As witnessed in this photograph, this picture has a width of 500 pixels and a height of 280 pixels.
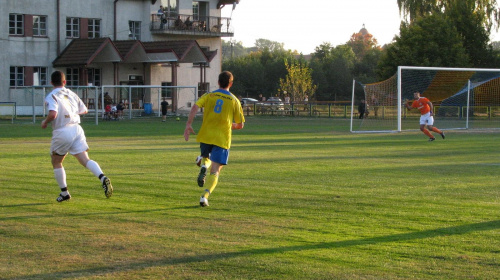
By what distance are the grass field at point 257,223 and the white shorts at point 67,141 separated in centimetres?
72

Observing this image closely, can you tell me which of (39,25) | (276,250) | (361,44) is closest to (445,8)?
(39,25)

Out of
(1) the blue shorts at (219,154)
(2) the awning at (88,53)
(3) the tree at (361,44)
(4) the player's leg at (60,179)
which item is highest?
(3) the tree at (361,44)

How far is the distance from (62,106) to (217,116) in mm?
2104

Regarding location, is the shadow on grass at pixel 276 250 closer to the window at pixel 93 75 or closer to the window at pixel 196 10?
the window at pixel 93 75

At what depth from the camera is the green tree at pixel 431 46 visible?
5347cm

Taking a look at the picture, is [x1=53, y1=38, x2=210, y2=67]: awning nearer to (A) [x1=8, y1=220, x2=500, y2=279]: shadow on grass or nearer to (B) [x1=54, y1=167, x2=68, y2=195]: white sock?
(B) [x1=54, y1=167, x2=68, y2=195]: white sock

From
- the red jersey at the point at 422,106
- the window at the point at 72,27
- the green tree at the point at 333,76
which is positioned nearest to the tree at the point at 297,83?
the green tree at the point at 333,76

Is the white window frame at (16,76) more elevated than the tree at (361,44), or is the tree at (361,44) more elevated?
the tree at (361,44)

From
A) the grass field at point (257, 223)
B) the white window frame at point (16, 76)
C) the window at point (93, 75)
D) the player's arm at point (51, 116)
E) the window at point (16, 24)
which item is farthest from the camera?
the window at point (93, 75)

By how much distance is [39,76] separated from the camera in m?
50.2

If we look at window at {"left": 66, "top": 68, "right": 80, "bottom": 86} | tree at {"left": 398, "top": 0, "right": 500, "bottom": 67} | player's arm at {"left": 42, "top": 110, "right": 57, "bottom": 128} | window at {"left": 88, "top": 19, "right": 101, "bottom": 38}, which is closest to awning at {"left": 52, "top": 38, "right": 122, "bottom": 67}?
window at {"left": 66, "top": 68, "right": 80, "bottom": 86}

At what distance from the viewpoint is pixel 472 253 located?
662cm

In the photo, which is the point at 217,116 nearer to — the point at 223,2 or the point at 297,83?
the point at 223,2

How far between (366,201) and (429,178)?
3438 mm
